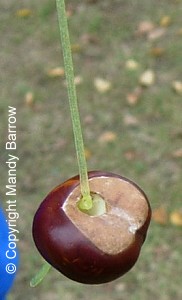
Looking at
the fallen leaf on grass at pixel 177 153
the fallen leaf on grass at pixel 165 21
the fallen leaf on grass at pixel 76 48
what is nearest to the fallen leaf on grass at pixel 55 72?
the fallen leaf on grass at pixel 76 48

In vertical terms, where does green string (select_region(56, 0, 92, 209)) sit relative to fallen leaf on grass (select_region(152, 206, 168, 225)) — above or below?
above

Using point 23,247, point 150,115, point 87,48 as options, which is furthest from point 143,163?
point 87,48

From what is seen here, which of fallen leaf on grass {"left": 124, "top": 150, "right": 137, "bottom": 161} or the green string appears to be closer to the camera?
the green string

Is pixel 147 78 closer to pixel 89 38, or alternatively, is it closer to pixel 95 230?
pixel 89 38

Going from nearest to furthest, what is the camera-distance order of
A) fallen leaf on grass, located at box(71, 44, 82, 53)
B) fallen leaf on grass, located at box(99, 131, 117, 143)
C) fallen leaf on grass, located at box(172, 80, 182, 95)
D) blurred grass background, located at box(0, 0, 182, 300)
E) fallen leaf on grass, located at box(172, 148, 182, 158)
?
blurred grass background, located at box(0, 0, 182, 300), fallen leaf on grass, located at box(172, 148, 182, 158), fallen leaf on grass, located at box(99, 131, 117, 143), fallen leaf on grass, located at box(172, 80, 182, 95), fallen leaf on grass, located at box(71, 44, 82, 53)

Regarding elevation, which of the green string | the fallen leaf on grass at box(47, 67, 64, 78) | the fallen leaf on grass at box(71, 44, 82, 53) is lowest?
the green string

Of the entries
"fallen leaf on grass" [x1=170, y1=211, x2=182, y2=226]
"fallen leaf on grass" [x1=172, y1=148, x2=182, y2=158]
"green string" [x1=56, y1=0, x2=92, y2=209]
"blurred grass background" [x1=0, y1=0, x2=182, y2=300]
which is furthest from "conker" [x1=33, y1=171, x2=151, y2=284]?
"fallen leaf on grass" [x1=172, y1=148, x2=182, y2=158]

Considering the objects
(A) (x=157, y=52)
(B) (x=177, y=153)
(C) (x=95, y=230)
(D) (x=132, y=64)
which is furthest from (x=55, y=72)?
(C) (x=95, y=230)

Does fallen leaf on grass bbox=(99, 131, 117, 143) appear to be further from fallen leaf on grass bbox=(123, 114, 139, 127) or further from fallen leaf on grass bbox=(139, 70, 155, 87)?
fallen leaf on grass bbox=(139, 70, 155, 87)
